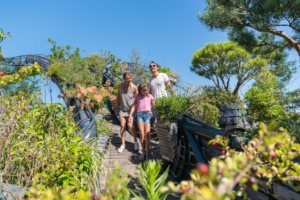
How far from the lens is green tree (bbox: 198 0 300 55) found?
7.15 meters

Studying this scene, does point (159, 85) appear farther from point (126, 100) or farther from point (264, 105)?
point (264, 105)

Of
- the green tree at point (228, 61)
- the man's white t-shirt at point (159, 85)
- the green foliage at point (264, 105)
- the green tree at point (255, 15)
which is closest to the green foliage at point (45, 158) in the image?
the man's white t-shirt at point (159, 85)

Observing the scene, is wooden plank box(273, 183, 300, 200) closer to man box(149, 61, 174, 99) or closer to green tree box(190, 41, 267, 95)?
man box(149, 61, 174, 99)

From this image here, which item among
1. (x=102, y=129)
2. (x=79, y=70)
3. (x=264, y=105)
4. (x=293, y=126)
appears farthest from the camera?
(x=79, y=70)

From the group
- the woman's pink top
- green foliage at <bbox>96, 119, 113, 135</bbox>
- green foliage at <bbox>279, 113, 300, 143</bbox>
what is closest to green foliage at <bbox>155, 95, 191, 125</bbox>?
the woman's pink top

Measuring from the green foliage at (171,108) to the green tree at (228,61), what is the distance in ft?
60.1

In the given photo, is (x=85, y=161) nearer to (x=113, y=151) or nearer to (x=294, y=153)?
(x=294, y=153)

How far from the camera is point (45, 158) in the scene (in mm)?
2293

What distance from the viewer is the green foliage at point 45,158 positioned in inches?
83.4

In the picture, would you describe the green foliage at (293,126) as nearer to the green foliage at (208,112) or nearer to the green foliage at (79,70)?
the green foliage at (208,112)

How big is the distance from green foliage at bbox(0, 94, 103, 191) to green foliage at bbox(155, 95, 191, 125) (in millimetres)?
1788

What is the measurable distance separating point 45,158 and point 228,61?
73.8ft

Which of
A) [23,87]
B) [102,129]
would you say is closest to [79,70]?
[23,87]

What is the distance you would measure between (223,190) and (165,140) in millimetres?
3796
